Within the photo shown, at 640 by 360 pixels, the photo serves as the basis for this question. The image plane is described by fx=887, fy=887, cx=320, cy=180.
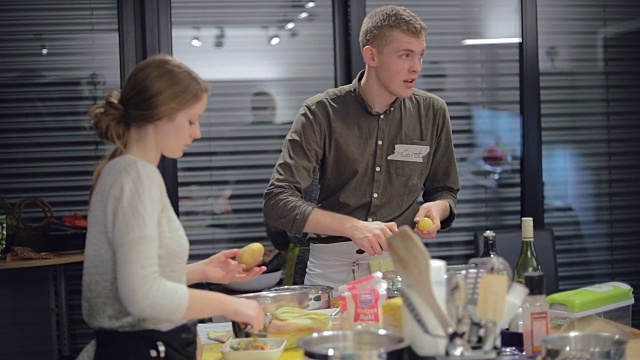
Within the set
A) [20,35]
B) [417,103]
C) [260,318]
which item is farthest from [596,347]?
[20,35]

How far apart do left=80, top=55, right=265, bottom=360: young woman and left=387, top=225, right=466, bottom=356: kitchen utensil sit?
400 millimetres

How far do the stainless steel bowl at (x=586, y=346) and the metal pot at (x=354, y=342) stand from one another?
30 cm

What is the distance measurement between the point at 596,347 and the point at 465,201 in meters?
3.16

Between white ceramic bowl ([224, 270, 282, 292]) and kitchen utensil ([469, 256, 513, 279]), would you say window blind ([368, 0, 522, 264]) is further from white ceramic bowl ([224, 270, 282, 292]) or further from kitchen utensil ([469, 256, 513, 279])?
kitchen utensil ([469, 256, 513, 279])

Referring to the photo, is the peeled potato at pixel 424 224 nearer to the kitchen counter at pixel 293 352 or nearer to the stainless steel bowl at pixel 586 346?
the kitchen counter at pixel 293 352

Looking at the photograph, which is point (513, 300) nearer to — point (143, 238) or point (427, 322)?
point (427, 322)

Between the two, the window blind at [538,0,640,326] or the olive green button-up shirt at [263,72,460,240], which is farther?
the window blind at [538,0,640,326]

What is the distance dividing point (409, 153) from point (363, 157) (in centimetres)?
16

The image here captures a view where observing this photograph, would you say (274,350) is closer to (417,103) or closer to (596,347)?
(596,347)

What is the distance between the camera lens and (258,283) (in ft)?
14.7

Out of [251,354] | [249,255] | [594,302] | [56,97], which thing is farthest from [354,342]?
[56,97]

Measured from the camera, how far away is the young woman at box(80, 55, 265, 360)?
68.4 inches

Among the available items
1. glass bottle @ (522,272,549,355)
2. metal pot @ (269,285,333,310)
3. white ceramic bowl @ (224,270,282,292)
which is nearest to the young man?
metal pot @ (269,285,333,310)

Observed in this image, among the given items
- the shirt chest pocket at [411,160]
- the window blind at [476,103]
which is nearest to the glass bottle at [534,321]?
the shirt chest pocket at [411,160]
